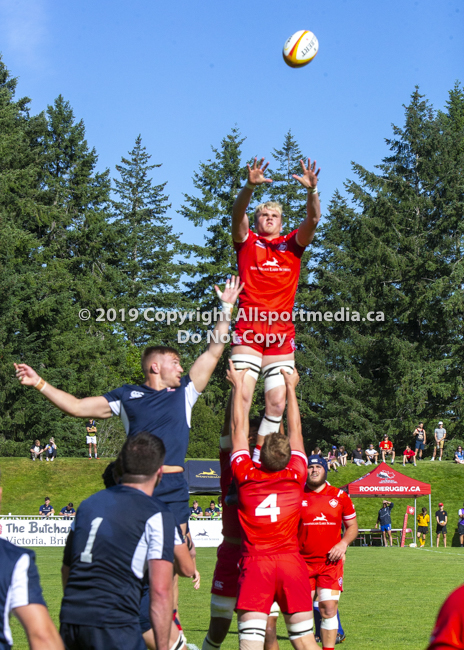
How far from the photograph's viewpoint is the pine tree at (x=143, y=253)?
57562mm

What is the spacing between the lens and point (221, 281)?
5662cm

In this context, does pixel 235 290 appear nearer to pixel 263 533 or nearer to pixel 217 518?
pixel 263 533

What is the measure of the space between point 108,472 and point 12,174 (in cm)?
4737

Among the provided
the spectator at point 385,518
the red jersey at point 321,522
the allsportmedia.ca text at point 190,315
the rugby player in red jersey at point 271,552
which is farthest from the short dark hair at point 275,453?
the allsportmedia.ca text at point 190,315

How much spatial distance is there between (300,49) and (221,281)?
160ft

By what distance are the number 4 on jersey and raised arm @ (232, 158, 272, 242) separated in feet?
9.22

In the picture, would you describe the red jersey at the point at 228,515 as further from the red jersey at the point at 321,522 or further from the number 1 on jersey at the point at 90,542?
the number 1 on jersey at the point at 90,542

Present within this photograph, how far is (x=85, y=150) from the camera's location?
59.0 m

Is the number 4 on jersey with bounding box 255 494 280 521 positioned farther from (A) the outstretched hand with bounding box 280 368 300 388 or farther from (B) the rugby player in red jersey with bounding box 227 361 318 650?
(A) the outstretched hand with bounding box 280 368 300 388

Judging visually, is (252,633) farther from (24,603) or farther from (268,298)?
(268,298)

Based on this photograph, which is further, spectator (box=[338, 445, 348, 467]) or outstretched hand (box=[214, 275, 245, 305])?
spectator (box=[338, 445, 348, 467])

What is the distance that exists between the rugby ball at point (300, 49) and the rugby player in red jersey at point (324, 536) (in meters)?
4.51

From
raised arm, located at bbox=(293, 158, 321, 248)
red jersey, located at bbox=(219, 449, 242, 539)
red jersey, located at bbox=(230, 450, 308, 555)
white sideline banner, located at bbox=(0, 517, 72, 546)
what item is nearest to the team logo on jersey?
raised arm, located at bbox=(293, 158, 321, 248)

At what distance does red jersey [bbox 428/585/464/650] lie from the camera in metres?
2.19
